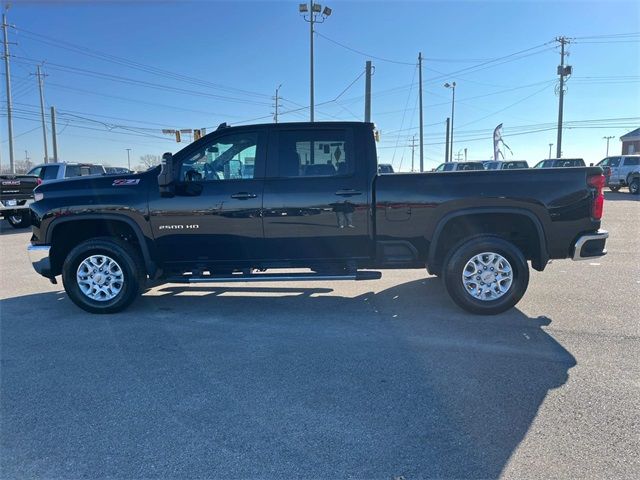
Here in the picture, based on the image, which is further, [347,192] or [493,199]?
[347,192]

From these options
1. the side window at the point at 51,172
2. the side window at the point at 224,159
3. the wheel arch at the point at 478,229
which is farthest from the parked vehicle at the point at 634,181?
the side window at the point at 51,172

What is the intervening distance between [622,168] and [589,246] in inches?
996

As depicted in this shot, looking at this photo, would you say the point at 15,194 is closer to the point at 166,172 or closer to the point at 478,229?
the point at 166,172

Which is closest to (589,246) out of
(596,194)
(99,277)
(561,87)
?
(596,194)

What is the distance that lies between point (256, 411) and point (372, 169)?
9.89ft

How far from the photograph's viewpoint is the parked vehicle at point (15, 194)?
13.5m

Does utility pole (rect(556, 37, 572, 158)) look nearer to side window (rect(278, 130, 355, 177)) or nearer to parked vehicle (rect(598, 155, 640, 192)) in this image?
parked vehicle (rect(598, 155, 640, 192))

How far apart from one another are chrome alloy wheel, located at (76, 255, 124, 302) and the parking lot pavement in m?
0.29

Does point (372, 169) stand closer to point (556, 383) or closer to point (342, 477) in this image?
point (556, 383)

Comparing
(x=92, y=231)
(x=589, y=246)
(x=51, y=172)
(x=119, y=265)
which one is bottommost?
(x=119, y=265)

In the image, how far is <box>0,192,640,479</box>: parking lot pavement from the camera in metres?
2.63

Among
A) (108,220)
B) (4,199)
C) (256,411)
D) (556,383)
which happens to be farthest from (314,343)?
(4,199)

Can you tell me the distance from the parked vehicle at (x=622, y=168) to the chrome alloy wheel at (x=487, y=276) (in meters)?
24.2

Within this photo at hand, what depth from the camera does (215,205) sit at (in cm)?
517
